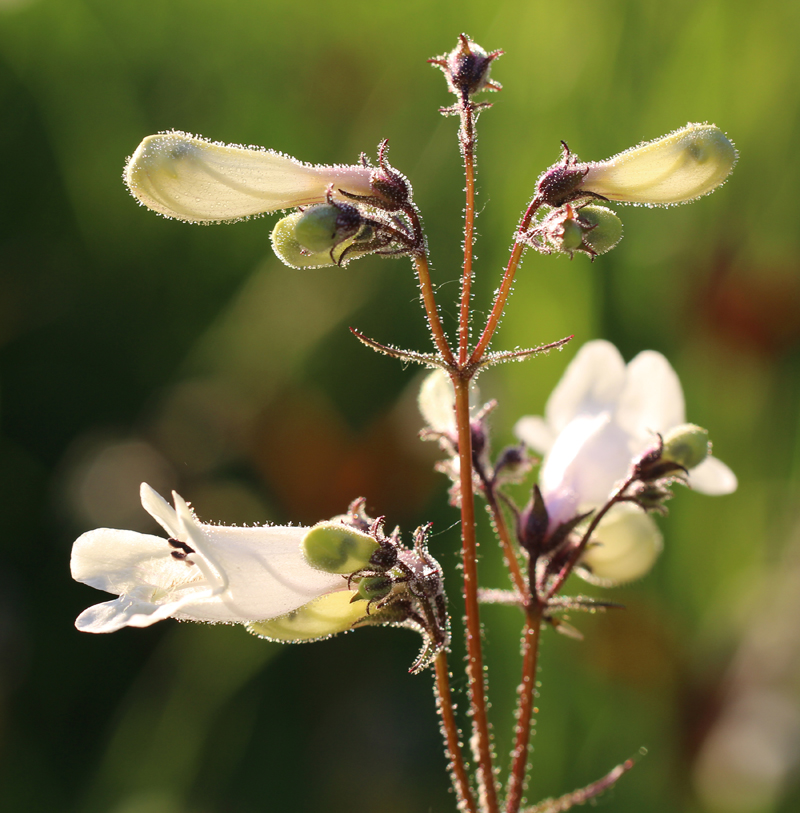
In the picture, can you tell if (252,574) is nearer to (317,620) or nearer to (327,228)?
(317,620)

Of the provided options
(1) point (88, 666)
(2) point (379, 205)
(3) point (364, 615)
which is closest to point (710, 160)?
(2) point (379, 205)

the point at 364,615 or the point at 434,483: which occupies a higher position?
the point at 434,483

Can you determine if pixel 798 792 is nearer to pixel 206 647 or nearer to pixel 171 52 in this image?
pixel 206 647

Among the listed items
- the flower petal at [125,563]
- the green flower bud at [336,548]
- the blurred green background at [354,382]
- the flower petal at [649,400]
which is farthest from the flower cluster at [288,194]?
the blurred green background at [354,382]

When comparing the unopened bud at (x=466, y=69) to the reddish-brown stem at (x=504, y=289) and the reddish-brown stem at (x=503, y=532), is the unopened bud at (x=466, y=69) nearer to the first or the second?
the reddish-brown stem at (x=504, y=289)

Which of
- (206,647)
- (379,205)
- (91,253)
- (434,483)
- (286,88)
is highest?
(286,88)

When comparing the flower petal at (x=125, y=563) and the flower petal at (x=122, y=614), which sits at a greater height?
the flower petal at (x=125, y=563)
